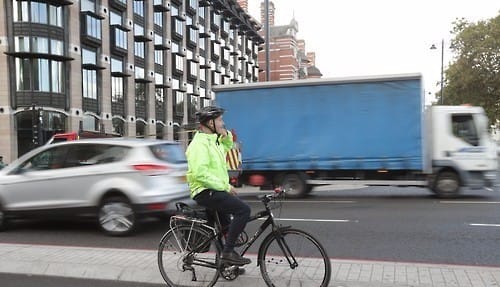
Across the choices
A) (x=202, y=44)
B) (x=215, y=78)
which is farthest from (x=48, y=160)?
(x=215, y=78)

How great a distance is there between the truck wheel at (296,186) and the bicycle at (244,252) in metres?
8.77

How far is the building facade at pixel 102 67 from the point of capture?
34.7 m

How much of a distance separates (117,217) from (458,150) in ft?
29.9

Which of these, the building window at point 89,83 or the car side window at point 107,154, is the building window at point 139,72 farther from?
the car side window at point 107,154

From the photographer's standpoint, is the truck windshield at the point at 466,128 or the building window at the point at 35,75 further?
the building window at the point at 35,75

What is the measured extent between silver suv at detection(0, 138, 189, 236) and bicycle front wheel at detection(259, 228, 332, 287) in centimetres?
384

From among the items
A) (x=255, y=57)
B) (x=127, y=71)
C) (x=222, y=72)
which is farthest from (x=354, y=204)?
(x=255, y=57)

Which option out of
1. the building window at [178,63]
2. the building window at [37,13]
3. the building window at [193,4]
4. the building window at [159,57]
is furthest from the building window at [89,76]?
the building window at [193,4]

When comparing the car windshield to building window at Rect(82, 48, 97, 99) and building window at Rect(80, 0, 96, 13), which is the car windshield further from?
building window at Rect(80, 0, 96, 13)

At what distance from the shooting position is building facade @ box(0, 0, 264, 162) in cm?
3469

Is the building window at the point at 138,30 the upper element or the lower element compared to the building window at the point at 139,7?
lower

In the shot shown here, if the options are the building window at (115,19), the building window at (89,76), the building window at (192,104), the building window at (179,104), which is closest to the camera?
the building window at (89,76)

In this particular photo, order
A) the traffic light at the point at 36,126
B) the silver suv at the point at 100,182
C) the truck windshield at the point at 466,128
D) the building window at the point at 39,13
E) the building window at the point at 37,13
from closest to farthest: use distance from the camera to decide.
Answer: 1. the silver suv at the point at 100,182
2. the truck windshield at the point at 466,128
3. the traffic light at the point at 36,126
4. the building window at the point at 37,13
5. the building window at the point at 39,13

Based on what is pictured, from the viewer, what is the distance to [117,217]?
8.16m
